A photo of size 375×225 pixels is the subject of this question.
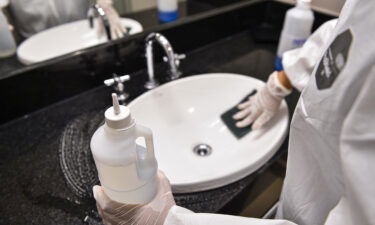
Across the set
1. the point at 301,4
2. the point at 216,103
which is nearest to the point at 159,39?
the point at 216,103

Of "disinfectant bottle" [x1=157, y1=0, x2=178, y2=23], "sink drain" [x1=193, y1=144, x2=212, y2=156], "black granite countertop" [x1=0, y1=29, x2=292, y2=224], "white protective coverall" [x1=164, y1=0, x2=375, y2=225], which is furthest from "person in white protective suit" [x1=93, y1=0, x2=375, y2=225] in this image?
"disinfectant bottle" [x1=157, y1=0, x2=178, y2=23]

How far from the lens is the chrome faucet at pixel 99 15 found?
847 mm

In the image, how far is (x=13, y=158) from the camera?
0.69m

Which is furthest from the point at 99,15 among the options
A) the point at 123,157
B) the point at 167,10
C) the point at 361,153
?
the point at 361,153

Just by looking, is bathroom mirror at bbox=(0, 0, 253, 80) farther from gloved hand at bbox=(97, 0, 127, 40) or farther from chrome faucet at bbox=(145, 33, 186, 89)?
chrome faucet at bbox=(145, 33, 186, 89)

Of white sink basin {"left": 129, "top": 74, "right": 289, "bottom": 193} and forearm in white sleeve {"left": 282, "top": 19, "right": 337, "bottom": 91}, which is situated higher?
forearm in white sleeve {"left": 282, "top": 19, "right": 337, "bottom": 91}

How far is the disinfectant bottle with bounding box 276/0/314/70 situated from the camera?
966 millimetres

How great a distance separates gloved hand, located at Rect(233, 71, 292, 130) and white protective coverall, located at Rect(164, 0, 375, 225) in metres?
0.38

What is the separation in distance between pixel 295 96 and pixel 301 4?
14.1 inches

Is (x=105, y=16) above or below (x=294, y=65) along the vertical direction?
above

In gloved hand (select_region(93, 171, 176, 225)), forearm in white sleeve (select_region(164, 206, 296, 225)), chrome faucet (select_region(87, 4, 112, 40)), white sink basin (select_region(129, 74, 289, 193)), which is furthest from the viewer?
chrome faucet (select_region(87, 4, 112, 40))

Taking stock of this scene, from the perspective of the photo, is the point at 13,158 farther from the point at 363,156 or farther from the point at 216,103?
the point at 363,156

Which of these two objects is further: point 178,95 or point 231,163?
point 178,95

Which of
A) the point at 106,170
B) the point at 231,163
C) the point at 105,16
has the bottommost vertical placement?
the point at 231,163
